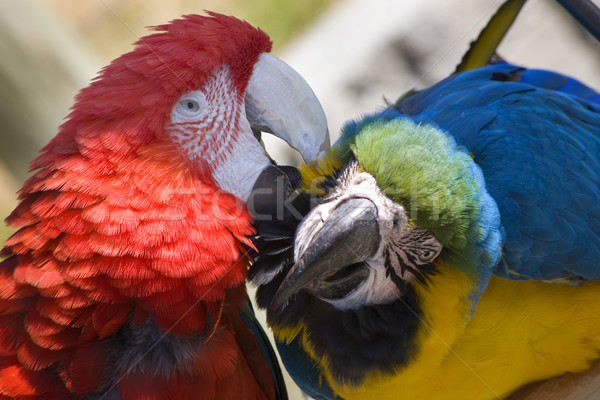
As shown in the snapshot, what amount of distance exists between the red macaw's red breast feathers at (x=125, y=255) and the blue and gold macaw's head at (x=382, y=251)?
0.14 m

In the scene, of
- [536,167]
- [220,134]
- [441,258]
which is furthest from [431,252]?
Result: [220,134]

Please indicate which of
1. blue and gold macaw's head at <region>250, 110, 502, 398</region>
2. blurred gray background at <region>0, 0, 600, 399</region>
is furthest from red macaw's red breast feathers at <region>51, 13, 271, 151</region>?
blurred gray background at <region>0, 0, 600, 399</region>

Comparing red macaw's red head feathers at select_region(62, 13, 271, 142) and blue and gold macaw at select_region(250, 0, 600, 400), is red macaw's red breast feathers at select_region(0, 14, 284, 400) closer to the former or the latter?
red macaw's red head feathers at select_region(62, 13, 271, 142)

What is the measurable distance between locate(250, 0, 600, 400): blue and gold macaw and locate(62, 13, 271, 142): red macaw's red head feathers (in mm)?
314

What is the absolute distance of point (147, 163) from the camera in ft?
3.67

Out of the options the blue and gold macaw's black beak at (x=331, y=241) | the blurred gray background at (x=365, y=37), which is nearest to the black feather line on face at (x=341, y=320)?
the blue and gold macaw's black beak at (x=331, y=241)

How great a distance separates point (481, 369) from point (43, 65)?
5.01 feet

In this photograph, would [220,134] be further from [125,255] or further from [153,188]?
[125,255]

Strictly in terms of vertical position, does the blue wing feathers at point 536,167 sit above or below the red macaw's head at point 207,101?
below

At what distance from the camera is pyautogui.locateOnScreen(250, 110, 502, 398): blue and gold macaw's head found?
3.35 ft

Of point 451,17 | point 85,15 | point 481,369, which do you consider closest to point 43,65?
point 85,15

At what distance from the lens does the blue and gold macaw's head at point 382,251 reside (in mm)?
1021

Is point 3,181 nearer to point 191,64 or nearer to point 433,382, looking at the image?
point 191,64

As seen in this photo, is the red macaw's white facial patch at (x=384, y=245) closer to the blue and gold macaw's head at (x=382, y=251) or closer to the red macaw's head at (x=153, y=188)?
the blue and gold macaw's head at (x=382, y=251)
